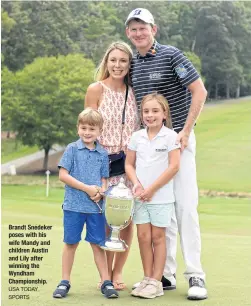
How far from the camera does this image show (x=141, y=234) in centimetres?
452

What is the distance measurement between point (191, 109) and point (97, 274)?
1377 millimetres

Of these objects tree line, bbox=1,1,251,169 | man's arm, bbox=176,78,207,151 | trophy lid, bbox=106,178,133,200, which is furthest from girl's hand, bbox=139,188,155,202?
tree line, bbox=1,1,251,169

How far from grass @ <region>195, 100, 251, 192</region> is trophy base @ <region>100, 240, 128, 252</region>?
75.4 feet

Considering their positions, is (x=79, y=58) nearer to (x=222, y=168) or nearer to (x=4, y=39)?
(x=4, y=39)

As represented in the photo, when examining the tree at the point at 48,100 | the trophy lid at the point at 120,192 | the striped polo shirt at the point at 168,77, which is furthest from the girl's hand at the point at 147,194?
the tree at the point at 48,100

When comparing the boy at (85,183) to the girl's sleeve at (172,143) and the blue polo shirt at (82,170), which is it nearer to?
the blue polo shirt at (82,170)

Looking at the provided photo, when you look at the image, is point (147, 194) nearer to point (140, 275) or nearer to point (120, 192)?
point (120, 192)

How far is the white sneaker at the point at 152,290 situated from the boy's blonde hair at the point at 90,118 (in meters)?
1.04

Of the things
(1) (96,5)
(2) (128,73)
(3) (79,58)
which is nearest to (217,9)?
(1) (96,5)

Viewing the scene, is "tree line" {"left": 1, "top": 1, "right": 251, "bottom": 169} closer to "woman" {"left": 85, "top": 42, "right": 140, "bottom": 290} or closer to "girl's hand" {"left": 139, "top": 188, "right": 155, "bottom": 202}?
"woman" {"left": 85, "top": 42, "right": 140, "bottom": 290}

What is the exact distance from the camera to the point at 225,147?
130 ft

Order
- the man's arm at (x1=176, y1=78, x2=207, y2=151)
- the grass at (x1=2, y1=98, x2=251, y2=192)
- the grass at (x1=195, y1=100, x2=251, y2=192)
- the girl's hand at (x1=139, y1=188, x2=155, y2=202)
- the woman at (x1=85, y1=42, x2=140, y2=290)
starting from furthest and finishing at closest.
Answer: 1. the grass at (x1=195, y1=100, x2=251, y2=192)
2. the grass at (x1=2, y1=98, x2=251, y2=192)
3. the woman at (x1=85, y1=42, x2=140, y2=290)
4. the man's arm at (x1=176, y1=78, x2=207, y2=151)
5. the girl's hand at (x1=139, y1=188, x2=155, y2=202)

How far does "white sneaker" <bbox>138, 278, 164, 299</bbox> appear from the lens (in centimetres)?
438

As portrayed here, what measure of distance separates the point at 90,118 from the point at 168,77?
566 millimetres
